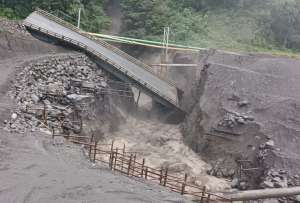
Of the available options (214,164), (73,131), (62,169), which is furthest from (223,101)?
(62,169)

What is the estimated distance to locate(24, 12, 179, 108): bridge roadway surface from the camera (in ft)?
91.8

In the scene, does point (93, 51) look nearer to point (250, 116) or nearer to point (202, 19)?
point (250, 116)

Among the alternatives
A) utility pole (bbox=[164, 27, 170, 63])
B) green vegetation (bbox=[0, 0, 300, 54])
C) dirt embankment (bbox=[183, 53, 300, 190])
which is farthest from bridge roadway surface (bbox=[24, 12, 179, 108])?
green vegetation (bbox=[0, 0, 300, 54])

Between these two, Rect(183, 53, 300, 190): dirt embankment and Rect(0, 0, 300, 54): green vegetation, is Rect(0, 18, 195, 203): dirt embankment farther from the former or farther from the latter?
Rect(0, 0, 300, 54): green vegetation

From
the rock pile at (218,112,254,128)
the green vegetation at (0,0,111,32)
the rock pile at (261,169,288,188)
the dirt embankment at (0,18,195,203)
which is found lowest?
the rock pile at (261,169,288,188)

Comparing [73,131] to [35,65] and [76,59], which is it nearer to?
[35,65]

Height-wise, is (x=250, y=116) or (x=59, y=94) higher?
(x=59, y=94)

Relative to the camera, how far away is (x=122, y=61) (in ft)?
94.8

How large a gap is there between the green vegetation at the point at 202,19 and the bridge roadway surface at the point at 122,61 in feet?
20.8

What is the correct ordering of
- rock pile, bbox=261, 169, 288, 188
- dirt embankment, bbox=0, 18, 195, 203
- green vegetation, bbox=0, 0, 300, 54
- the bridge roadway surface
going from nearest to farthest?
1. dirt embankment, bbox=0, 18, 195, 203
2. rock pile, bbox=261, 169, 288, 188
3. the bridge roadway surface
4. green vegetation, bbox=0, 0, 300, 54

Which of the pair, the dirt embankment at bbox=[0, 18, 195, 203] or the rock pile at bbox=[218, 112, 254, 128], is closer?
the dirt embankment at bbox=[0, 18, 195, 203]

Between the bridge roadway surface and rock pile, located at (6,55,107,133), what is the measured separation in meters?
1.49

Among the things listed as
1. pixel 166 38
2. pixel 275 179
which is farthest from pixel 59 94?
pixel 166 38

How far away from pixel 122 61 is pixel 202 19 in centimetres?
1545
